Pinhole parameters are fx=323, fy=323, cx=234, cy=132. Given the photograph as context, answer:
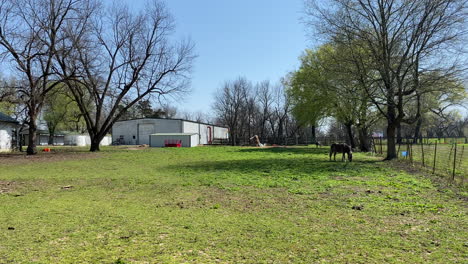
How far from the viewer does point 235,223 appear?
5.73 m

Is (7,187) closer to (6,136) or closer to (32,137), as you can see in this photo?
(32,137)

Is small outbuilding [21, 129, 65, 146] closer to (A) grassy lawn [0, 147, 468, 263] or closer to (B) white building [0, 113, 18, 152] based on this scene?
(B) white building [0, 113, 18, 152]

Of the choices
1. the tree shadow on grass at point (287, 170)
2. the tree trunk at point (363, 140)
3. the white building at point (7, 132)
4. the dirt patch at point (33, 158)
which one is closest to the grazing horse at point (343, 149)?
the tree shadow on grass at point (287, 170)

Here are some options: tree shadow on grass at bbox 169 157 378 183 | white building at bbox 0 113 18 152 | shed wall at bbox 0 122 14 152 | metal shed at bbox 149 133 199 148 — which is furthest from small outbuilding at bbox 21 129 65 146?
tree shadow on grass at bbox 169 157 378 183

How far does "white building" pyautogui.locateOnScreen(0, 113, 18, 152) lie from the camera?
30.7 m

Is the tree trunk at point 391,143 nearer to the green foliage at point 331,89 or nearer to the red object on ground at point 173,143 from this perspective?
the green foliage at point 331,89

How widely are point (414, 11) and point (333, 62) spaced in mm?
4821

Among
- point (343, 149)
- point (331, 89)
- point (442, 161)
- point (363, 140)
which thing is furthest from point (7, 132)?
point (442, 161)

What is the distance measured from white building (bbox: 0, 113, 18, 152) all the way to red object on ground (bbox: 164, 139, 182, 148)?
16.5m

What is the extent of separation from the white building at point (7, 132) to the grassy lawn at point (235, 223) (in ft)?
84.8

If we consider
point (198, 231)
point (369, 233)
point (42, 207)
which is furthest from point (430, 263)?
point (42, 207)

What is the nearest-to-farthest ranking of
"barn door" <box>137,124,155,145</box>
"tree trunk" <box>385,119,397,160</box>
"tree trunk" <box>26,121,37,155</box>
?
"tree trunk" <box>385,119,397,160</box> < "tree trunk" <box>26,121,37,155</box> < "barn door" <box>137,124,155,145</box>

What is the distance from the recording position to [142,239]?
15.8 ft

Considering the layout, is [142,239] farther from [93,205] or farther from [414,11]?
[414,11]
